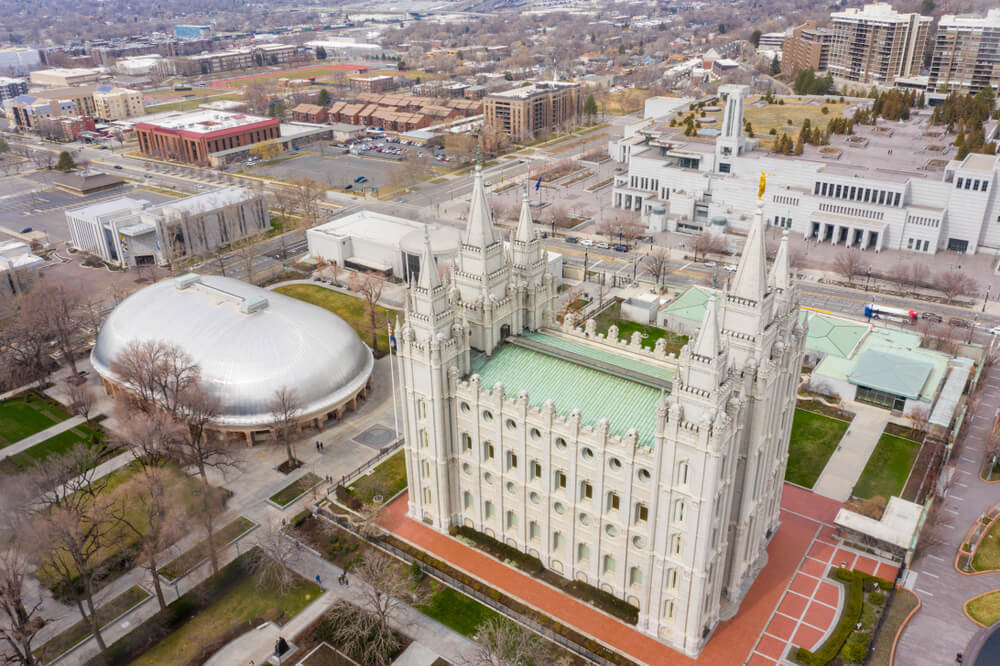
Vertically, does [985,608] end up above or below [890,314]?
below

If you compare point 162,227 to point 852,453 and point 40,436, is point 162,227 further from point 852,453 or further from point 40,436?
point 852,453

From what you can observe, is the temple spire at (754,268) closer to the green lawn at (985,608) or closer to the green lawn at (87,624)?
the green lawn at (985,608)

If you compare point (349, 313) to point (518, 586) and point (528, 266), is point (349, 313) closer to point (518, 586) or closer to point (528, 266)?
point (528, 266)

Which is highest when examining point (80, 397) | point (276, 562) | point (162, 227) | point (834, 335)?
point (162, 227)

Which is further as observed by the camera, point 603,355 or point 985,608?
point 603,355

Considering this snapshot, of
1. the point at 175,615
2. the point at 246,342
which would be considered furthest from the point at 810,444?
the point at 175,615

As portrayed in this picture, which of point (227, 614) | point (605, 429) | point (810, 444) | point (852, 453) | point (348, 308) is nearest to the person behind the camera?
point (605, 429)

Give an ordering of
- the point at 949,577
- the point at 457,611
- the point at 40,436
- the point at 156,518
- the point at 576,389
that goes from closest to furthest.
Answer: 1. the point at 156,518
2. the point at 576,389
3. the point at 457,611
4. the point at 949,577
5. the point at 40,436
